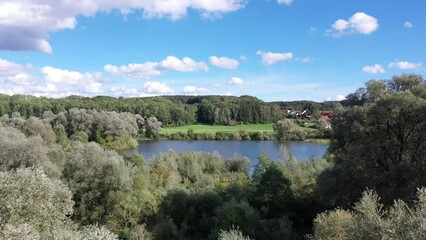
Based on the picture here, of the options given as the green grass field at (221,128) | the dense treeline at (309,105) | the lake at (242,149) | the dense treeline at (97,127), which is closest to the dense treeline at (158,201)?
the lake at (242,149)

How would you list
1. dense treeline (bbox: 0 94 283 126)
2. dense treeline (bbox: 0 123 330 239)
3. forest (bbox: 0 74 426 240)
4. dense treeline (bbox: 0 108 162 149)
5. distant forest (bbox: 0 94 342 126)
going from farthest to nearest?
dense treeline (bbox: 0 94 283 126)
distant forest (bbox: 0 94 342 126)
dense treeline (bbox: 0 108 162 149)
dense treeline (bbox: 0 123 330 239)
forest (bbox: 0 74 426 240)

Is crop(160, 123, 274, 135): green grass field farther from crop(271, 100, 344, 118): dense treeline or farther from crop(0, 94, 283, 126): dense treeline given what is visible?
crop(271, 100, 344, 118): dense treeline

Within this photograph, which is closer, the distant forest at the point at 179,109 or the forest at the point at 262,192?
the forest at the point at 262,192

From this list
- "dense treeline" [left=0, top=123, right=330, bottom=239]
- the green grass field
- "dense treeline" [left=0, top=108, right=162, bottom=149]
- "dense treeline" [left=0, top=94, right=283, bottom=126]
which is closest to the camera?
"dense treeline" [left=0, top=123, right=330, bottom=239]

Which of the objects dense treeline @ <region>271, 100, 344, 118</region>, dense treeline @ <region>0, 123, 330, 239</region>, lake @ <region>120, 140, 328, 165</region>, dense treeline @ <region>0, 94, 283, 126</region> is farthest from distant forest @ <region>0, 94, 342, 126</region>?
dense treeline @ <region>0, 123, 330, 239</region>

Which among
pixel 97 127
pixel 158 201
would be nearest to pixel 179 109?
pixel 97 127

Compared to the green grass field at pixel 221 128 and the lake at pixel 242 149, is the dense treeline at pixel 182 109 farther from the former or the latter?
the lake at pixel 242 149

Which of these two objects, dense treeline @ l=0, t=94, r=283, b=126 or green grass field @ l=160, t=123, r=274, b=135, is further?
dense treeline @ l=0, t=94, r=283, b=126

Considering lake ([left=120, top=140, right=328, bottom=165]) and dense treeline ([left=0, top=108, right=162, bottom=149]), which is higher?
dense treeline ([left=0, top=108, right=162, bottom=149])

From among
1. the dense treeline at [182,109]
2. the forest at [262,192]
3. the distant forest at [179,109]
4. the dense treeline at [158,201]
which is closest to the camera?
the forest at [262,192]

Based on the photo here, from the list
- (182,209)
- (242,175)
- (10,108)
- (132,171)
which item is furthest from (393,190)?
(10,108)

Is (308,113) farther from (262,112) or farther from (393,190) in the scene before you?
(393,190)

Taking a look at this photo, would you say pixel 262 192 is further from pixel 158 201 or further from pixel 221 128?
pixel 221 128

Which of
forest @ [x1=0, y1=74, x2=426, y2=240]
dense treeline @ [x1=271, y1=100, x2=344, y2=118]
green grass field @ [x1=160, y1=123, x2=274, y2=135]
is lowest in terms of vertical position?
green grass field @ [x1=160, y1=123, x2=274, y2=135]
